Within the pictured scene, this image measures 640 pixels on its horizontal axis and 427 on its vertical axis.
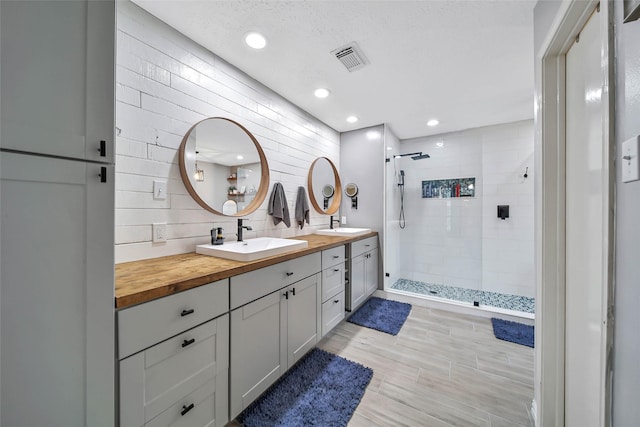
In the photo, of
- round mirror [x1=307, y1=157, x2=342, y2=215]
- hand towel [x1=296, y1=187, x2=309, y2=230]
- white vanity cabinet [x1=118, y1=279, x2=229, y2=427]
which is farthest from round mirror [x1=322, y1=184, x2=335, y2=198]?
white vanity cabinet [x1=118, y1=279, x2=229, y2=427]

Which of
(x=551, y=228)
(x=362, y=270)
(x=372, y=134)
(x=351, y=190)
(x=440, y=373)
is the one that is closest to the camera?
(x=551, y=228)

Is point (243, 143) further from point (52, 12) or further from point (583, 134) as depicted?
point (583, 134)

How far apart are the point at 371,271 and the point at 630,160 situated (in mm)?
2465

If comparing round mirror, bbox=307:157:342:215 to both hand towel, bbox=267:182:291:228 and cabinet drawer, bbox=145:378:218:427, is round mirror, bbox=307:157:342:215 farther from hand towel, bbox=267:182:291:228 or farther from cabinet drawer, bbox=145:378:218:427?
cabinet drawer, bbox=145:378:218:427

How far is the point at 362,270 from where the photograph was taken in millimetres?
2635

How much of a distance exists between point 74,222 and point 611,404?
1.59m

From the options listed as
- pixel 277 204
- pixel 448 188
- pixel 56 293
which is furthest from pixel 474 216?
pixel 56 293

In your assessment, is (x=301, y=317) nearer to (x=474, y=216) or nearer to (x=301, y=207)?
(x=301, y=207)

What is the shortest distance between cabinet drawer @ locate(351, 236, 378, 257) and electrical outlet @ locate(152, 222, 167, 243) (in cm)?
164

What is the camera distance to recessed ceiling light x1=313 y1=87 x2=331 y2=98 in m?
2.20

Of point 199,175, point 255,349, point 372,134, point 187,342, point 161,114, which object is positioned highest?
point 372,134

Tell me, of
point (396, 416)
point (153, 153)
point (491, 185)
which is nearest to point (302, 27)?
point (153, 153)

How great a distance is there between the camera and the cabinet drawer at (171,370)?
82 centimetres

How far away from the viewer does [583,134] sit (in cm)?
100
